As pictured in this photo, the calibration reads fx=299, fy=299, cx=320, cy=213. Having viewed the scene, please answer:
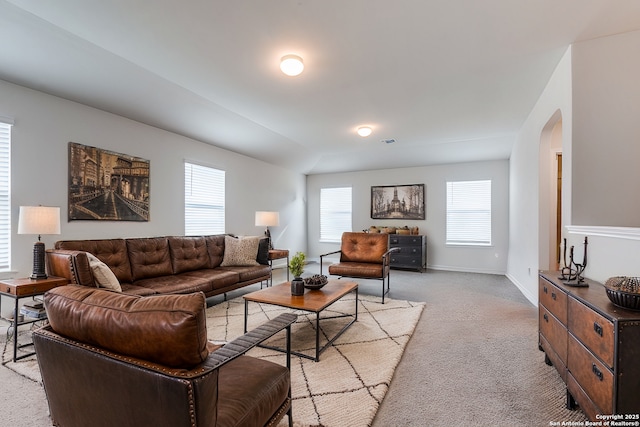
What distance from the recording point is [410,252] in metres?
6.65

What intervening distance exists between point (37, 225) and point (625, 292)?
4.24 m

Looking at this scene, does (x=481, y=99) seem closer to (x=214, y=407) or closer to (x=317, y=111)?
(x=317, y=111)

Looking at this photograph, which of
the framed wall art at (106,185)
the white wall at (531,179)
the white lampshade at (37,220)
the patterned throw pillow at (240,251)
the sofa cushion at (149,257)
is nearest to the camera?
the white lampshade at (37,220)

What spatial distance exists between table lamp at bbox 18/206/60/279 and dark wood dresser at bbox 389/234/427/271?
5823mm

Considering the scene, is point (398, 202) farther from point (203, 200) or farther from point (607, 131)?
point (607, 131)

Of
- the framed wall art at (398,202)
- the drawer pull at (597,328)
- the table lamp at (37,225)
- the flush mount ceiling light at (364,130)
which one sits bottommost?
the drawer pull at (597,328)

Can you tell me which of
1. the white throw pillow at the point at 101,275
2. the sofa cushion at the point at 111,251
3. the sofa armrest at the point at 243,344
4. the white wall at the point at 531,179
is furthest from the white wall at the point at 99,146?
the white wall at the point at 531,179

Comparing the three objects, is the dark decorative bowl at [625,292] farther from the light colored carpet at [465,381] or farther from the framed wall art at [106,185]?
the framed wall art at [106,185]

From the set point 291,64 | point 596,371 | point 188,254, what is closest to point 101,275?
point 188,254

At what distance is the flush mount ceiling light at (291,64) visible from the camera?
9.29 feet

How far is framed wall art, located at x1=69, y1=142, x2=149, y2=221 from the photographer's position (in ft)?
11.3

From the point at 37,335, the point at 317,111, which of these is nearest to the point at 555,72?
the point at 317,111

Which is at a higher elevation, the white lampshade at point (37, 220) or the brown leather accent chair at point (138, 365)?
the white lampshade at point (37, 220)

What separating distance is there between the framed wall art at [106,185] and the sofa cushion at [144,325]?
2969 mm
